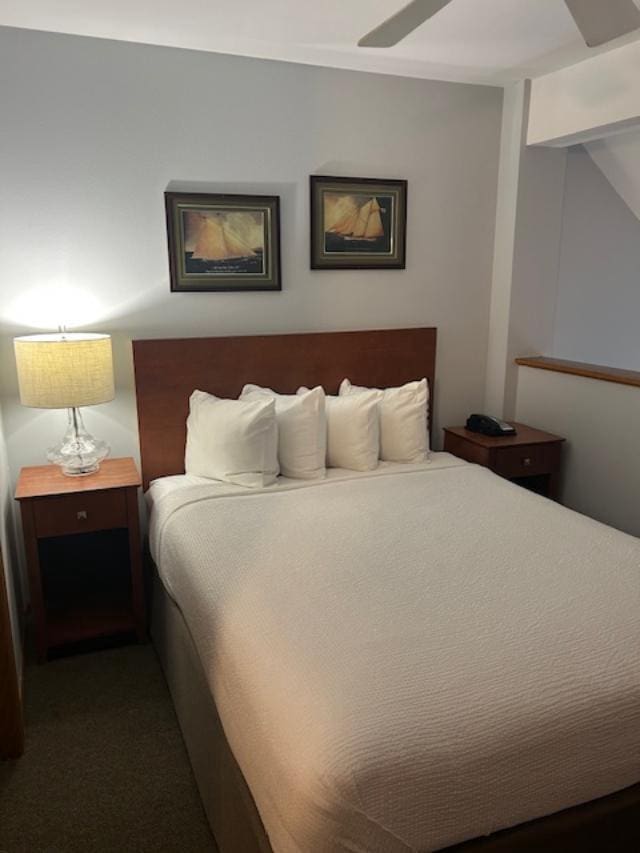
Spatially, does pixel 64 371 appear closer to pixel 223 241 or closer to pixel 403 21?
pixel 223 241

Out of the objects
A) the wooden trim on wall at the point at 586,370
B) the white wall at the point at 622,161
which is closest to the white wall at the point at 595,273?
the white wall at the point at 622,161

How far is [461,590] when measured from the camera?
172cm

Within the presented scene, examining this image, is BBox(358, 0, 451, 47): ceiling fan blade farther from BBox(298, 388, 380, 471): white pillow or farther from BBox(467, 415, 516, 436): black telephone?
BBox(467, 415, 516, 436): black telephone

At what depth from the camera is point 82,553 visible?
2.82 meters

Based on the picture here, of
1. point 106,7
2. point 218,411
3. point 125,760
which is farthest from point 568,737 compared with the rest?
point 106,7

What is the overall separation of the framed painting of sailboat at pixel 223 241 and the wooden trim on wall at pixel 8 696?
150cm

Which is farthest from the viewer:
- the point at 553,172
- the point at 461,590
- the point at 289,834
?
the point at 553,172

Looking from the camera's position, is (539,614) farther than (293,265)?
No

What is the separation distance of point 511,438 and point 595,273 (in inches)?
55.9

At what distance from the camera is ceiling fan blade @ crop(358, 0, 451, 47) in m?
1.63

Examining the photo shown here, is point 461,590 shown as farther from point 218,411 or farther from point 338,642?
point 218,411

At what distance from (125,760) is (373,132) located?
2787 millimetres

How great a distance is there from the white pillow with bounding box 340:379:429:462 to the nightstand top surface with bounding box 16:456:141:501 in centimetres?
110

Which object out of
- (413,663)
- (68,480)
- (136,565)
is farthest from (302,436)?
A: (413,663)
